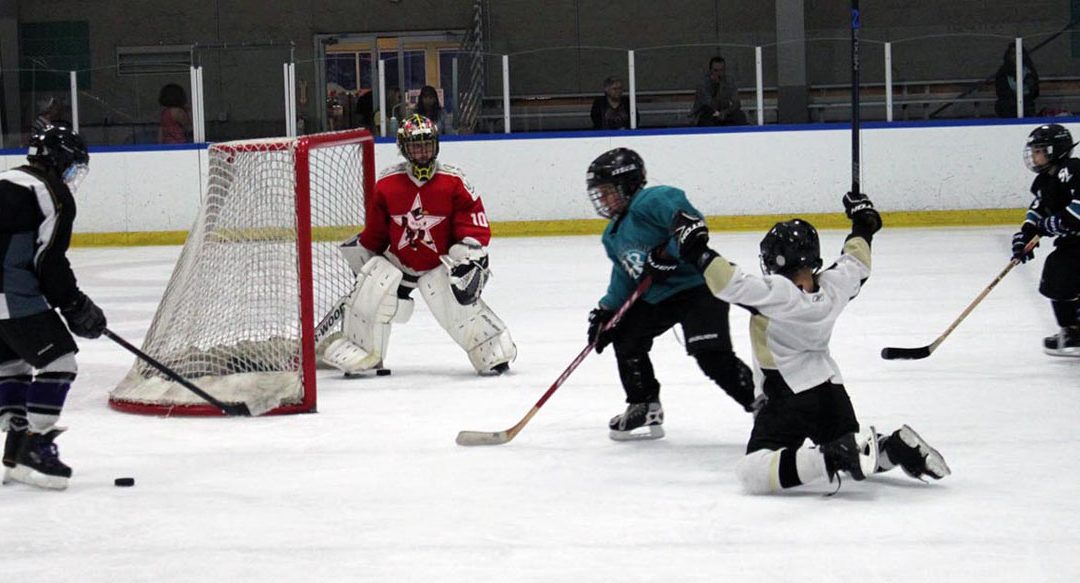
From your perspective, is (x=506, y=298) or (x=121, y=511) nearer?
(x=121, y=511)

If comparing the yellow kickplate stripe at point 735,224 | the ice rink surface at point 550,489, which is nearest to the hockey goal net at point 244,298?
the ice rink surface at point 550,489

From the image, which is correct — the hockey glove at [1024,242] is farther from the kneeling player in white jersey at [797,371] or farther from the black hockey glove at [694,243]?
the black hockey glove at [694,243]

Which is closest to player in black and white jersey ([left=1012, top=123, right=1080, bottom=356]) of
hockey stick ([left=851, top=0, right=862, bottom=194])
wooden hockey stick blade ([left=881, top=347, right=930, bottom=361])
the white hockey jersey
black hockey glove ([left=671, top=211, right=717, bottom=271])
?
wooden hockey stick blade ([left=881, top=347, right=930, bottom=361])

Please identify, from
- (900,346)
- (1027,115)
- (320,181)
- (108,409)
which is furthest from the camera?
(1027,115)

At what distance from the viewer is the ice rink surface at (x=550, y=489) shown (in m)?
2.91

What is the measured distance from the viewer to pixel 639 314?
4.11 meters

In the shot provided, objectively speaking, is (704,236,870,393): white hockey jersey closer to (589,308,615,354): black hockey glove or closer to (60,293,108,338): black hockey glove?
(589,308,615,354): black hockey glove

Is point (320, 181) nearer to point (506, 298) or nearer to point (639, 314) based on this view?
point (506, 298)

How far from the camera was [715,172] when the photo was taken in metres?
10.6

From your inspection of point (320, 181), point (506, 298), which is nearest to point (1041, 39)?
point (506, 298)

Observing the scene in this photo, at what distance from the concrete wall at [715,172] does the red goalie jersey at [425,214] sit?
17.4 ft

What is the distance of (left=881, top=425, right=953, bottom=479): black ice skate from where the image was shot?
334cm

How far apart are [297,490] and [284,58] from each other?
780 centimetres

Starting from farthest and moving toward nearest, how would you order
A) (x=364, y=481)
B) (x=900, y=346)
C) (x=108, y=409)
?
(x=900, y=346)
(x=108, y=409)
(x=364, y=481)
